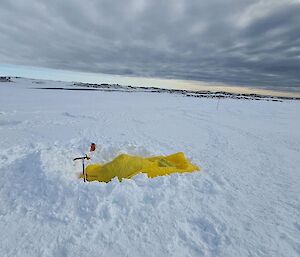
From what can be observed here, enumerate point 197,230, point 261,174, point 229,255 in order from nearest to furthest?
point 229,255, point 197,230, point 261,174

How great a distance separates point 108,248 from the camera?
364 cm

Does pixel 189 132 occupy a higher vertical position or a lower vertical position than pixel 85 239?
lower

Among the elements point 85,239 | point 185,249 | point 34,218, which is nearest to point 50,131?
point 34,218

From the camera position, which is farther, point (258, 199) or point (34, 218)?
point (258, 199)

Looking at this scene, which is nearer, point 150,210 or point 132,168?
point 150,210

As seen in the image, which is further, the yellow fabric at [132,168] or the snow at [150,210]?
the yellow fabric at [132,168]

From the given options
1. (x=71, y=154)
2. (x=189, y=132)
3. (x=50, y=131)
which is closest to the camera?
(x=71, y=154)

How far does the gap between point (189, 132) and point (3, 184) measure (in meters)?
8.79

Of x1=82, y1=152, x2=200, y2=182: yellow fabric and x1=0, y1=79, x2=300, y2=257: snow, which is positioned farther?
x1=82, y1=152, x2=200, y2=182: yellow fabric

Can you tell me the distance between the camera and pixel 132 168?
589 cm

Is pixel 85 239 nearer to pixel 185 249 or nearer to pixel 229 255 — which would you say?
pixel 185 249

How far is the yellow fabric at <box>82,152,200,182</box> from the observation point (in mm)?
5824

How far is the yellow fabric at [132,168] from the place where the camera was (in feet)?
19.1

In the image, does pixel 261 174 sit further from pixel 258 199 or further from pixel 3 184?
pixel 3 184
